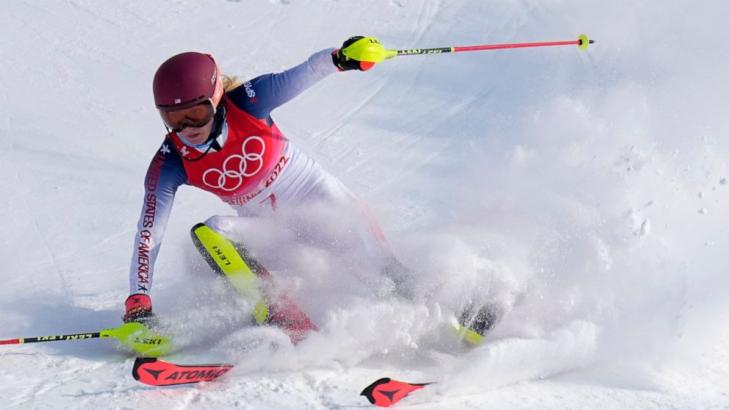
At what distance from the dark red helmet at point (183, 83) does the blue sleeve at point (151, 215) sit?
14.7 inches

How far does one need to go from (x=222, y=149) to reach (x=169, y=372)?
1113mm

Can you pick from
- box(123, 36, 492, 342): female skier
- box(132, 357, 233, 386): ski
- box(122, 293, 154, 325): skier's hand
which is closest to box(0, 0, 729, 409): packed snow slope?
box(132, 357, 233, 386): ski

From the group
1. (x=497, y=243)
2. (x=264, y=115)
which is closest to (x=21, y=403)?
(x=264, y=115)

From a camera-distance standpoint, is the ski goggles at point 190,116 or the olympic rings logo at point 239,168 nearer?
the ski goggles at point 190,116

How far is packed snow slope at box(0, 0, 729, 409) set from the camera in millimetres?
4035

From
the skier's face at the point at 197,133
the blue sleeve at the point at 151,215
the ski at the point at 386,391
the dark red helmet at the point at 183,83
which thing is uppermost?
the dark red helmet at the point at 183,83

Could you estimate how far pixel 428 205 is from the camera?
6.48 metres

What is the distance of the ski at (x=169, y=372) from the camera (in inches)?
145

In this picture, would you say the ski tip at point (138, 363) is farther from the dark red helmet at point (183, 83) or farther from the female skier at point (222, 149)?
the dark red helmet at point (183, 83)

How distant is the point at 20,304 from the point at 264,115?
1.75m

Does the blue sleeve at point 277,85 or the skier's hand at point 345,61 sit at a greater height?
the skier's hand at point 345,61

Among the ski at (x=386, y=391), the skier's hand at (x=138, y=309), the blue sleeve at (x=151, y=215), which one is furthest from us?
the blue sleeve at (x=151, y=215)

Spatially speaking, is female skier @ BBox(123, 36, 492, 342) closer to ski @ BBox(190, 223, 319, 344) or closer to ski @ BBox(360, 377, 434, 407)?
ski @ BBox(190, 223, 319, 344)

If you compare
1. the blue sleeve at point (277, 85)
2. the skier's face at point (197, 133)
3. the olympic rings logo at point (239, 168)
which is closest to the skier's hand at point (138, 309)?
the olympic rings logo at point (239, 168)
